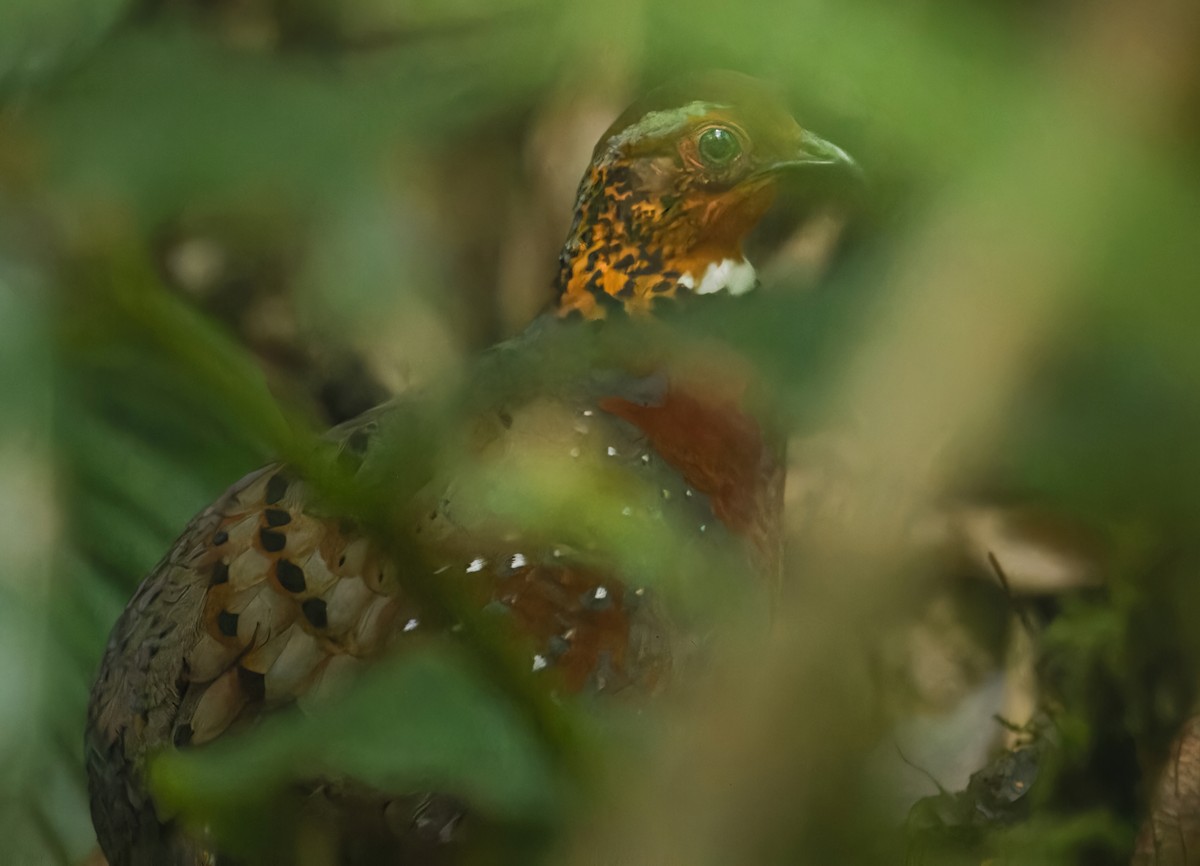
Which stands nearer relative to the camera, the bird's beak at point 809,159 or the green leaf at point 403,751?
the green leaf at point 403,751

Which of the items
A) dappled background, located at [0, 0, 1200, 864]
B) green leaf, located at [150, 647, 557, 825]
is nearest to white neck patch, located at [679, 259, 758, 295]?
dappled background, located at [0, 0, 1200, 864]

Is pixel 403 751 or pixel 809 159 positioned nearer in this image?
pixel 403 751

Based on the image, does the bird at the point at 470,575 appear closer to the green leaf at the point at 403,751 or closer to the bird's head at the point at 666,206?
the bird's head at the point at 666,206

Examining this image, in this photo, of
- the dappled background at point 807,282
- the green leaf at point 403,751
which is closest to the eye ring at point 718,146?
the dappled background at point 807,282

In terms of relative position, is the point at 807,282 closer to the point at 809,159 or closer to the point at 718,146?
the point at 809,159

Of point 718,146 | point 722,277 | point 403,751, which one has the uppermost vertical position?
point 403,751

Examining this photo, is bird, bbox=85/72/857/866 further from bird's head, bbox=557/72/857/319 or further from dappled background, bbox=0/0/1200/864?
dappled background, bbox=0/0/1200/864

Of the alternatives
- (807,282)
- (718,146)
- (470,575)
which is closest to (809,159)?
(718,146)
